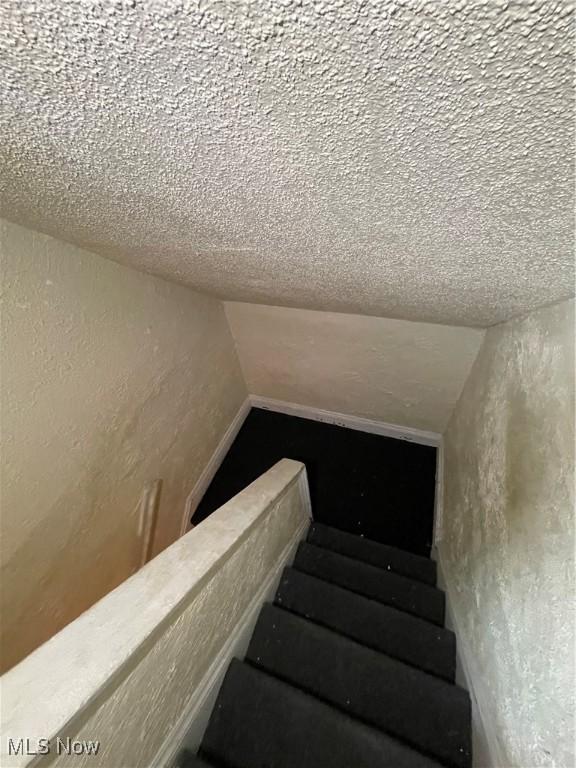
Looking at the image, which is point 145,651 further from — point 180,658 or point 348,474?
point 348,474

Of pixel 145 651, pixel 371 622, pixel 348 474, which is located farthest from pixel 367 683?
pixel 348 474

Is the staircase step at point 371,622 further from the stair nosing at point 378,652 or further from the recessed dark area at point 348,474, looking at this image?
the recessed dark area at point 348,474

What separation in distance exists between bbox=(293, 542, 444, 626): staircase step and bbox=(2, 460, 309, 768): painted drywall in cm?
58

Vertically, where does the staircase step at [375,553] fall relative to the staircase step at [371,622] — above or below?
above

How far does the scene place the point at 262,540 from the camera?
134 centimetres

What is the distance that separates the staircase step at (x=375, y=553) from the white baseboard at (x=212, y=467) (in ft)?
3.36

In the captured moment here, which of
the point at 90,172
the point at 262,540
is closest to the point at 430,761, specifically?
the point at 262,540

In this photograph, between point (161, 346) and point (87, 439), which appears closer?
point (87, 439)

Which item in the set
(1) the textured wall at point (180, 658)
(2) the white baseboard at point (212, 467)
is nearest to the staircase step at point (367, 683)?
(1) the textured wall at point (180, 658)

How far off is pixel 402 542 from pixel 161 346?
6.77ft

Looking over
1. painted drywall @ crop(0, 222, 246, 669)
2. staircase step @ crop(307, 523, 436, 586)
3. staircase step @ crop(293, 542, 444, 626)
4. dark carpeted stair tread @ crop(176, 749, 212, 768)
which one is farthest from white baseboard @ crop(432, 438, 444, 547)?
painted drywall @ crop(0, 222, 246, 669)

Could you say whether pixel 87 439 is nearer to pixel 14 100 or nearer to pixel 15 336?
A: pixel 15 336

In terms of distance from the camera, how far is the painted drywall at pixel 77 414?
103 cm

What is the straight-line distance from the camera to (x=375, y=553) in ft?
6.35
